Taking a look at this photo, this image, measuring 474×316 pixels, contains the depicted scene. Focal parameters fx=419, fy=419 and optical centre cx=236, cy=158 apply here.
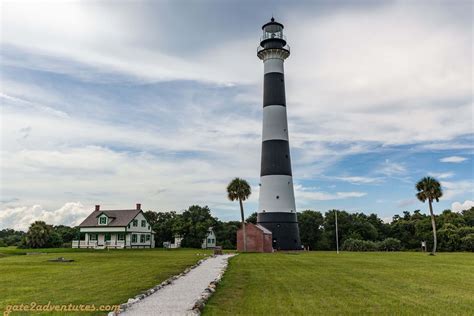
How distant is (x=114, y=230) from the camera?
174 ft

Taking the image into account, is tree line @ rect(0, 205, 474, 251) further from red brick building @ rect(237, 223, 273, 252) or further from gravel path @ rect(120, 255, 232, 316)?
gravel path @ rect(120, 255, 232, 316)

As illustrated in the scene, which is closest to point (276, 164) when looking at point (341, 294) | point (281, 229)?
point (281, 229)

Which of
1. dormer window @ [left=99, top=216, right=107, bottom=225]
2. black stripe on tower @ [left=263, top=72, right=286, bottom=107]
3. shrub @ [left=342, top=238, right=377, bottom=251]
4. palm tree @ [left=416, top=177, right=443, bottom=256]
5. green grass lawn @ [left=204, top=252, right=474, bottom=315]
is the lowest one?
shrub @ [left=342, top=238, right=377, bottom=251]

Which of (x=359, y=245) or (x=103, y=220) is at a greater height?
(x=103, y=220)

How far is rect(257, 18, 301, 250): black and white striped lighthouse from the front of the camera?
42.1 metres

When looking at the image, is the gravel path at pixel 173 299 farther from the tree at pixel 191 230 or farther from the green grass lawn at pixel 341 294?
the tree at pixel 191 230

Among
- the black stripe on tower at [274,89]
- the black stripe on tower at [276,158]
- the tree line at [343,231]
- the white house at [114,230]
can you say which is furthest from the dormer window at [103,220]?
the black stripe on tower at [274,89]

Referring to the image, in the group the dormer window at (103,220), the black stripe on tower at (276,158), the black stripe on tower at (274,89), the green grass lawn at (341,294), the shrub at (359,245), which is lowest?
the shrub at (359,245)

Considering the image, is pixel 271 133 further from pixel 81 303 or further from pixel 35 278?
pixel 81 303

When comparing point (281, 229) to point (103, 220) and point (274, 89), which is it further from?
point (103, 220)

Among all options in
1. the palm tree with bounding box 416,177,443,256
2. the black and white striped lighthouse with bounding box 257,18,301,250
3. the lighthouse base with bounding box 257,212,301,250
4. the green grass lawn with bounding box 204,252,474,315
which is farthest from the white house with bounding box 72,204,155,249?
the green grass lawn with bounding box 204,252,474,315

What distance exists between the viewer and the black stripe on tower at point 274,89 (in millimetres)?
43625

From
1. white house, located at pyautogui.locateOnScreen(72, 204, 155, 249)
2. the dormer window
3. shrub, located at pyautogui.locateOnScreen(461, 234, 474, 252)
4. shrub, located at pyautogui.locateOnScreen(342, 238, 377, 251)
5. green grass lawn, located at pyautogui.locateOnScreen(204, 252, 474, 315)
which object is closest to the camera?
green grass lawn, located at pyautogui.locateOnScreen(204, 252, 474, 315)

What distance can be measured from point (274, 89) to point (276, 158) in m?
7.35
